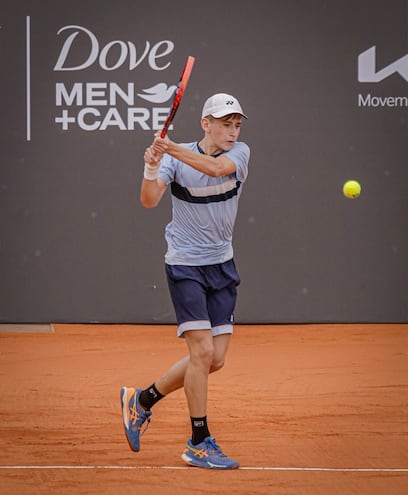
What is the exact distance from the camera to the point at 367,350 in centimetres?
805

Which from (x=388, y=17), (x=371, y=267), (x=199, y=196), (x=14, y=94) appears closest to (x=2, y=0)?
(x=14, y=94)

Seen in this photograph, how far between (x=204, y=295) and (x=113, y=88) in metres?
4.69

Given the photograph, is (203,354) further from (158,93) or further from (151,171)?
(158,93)

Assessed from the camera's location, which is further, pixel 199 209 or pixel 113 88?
pixel 113 88

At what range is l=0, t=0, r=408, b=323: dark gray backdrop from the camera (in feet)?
29.4

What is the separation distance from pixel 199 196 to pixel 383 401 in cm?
215

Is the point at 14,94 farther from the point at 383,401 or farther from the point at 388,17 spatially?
the point at 383,401

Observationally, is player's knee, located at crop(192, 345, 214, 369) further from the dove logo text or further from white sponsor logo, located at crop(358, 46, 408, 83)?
white sponsor logo, located at crop(358, 46, 408, 83)

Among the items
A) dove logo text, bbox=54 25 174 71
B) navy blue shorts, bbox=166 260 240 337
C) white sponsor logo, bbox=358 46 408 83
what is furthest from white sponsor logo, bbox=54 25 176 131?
navy blue shorts, bbox=166 260 240 337

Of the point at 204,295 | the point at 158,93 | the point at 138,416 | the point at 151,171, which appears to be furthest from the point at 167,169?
the point at 158,93

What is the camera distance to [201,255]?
15.6ft

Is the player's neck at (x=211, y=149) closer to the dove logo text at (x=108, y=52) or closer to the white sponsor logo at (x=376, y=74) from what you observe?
the dove logo text at (x=108, y=52)

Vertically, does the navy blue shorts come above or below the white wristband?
below

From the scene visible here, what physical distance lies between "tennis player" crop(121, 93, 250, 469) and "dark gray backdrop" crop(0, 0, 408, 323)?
4.25 m
